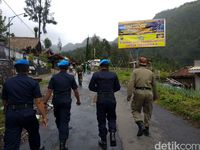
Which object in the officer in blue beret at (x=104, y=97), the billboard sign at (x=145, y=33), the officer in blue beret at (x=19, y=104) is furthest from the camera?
the billboard sign at (x=145, y=33)

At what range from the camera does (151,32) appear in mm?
32094

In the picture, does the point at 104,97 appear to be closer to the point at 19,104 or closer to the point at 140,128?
the point at 140,128

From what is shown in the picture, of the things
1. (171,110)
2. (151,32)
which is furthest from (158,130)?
(151,32)

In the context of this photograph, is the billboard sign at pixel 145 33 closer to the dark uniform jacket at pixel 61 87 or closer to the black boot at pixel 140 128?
the black boot at pixel 140 128

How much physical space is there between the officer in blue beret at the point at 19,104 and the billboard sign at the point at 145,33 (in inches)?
1039

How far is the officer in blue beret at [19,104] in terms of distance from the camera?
20.3 ft

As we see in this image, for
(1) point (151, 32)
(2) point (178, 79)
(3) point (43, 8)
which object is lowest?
(2) point (178, 79)

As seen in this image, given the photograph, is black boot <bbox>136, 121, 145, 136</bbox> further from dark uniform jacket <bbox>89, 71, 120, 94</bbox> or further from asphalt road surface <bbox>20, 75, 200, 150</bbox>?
dark uniform jacket <bbox>89, 71, 120, 94</bbox>

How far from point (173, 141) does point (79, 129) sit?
2698mm

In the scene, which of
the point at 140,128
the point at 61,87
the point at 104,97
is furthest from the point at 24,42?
the point at 104,97

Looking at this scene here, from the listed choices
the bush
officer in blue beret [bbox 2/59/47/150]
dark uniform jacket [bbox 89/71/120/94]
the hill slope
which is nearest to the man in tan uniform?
dark uniform jacket [bbox 89/71/120/94]

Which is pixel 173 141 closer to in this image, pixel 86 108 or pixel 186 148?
pixel 186 148

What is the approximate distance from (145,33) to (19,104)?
1059 inches

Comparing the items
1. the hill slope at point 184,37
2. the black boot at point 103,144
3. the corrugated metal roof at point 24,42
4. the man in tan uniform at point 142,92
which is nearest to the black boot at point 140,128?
the man in tan uniform at point 142,92
